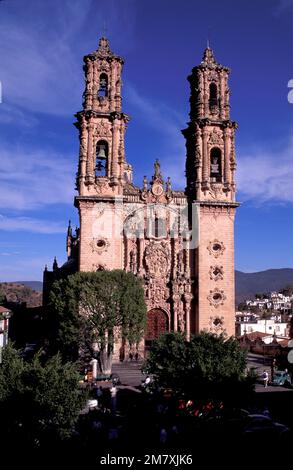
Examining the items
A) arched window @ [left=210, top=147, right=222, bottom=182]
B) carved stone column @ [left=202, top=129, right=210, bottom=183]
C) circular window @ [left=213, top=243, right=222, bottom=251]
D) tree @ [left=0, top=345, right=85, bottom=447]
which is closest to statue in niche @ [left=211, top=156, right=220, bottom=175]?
arched window @ [left=210, top=147, right=222, bottom=182]

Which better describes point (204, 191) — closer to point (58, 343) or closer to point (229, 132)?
point (229, 132)

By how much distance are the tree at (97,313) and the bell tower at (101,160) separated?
3.95m

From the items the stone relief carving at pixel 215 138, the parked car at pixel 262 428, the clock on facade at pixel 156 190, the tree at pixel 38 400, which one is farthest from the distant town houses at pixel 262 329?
the tree at pixel 38 400

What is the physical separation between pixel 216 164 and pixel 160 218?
620cm

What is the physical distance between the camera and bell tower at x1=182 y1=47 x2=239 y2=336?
112 ft

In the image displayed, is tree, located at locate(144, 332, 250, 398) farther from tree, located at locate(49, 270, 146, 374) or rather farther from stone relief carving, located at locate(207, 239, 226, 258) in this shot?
stone relief carving, located at locate(207, 239, 226, 258)

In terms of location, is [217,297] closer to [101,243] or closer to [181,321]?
[181,321]

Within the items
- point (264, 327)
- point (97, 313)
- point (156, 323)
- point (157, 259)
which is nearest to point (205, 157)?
point (157, 259)

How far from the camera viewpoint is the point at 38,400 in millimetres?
12844

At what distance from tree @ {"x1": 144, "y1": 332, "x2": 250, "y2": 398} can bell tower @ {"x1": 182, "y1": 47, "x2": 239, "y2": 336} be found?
14.3 metres

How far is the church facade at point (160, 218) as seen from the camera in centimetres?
3375
